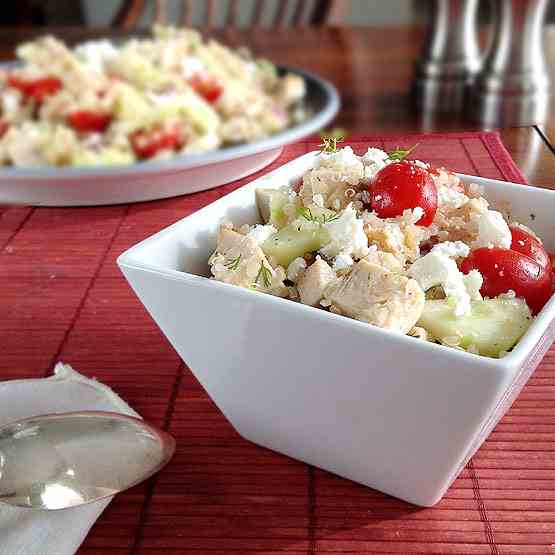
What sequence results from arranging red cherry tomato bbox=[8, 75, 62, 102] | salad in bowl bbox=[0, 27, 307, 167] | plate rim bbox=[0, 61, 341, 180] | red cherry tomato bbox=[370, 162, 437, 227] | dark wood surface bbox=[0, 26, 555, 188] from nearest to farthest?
red cherry tomato bbox=[370, 162, 437, 227], plate rim bbox=[0, 61, 341, 180], salad in bowl bbox=[0, 27, 307, 167], red cherry tomato bbox=[8, 75, 62, 102], dark wood surface bbox=[0, 26, 555, 188]

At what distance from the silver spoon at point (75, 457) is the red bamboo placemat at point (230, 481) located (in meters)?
0.01

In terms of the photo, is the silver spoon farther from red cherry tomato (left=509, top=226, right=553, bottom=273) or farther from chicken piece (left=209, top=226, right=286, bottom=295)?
red cherry tomato (left=509, top=226, right=553, bottom=273)

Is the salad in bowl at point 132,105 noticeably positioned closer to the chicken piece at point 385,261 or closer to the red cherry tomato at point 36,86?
the red cherry tomato at point 36,86

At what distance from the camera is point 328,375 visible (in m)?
0.35

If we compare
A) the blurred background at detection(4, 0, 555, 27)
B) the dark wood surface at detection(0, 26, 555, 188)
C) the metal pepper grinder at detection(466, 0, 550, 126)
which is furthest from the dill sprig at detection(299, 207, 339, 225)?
the blurred background at detection(4, 0, 555, 27)

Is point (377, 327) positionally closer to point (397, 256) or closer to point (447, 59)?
point (397, 256)

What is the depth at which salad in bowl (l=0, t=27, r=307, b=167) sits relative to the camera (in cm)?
100

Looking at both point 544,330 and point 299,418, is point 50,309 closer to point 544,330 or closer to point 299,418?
point 299,418

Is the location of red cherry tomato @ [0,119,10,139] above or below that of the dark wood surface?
above

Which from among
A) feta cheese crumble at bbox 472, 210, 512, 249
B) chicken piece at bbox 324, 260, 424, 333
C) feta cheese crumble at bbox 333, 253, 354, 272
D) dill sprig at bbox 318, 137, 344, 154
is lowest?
dill sprig at bbox 318, 137, 344, 154

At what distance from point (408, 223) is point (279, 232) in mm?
66

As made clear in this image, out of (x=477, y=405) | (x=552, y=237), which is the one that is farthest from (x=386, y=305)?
(x=552, y=237)

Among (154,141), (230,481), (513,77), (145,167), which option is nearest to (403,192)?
(230,481)

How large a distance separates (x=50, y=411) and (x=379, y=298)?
0.68ft
